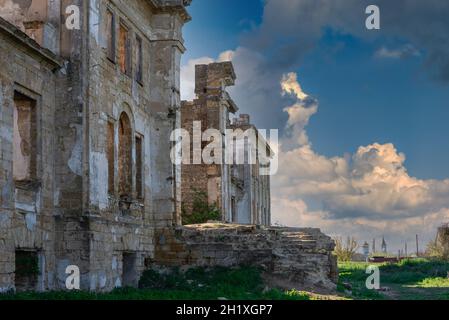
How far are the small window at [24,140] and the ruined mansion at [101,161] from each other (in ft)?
0.07

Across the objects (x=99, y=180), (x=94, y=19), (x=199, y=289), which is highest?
(x=94, y=19)

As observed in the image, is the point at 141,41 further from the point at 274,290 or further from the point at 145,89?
the point at 274,290

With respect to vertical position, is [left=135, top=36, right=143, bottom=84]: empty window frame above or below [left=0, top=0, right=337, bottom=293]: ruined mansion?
above

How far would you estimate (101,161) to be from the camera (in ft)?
52.7

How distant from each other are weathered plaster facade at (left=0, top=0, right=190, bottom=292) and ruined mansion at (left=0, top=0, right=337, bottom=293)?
0.02 metres

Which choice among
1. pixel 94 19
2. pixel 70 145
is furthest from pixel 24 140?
pixel 94 19

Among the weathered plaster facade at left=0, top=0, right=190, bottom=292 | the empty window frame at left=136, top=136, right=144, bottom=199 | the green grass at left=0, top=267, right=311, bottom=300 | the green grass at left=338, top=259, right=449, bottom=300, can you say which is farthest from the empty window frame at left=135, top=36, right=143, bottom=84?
the green grass at left=338, top=259, right=449, bottom=300

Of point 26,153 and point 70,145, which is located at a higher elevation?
point 70,145

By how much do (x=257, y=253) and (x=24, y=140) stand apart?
7.24m

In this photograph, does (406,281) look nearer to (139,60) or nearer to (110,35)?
(139,60)

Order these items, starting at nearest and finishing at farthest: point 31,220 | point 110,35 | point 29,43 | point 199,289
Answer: point 29,43
point 31,220
point 199,289
point 110,35

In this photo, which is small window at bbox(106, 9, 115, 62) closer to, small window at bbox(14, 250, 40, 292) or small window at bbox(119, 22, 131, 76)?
small window at bbox(119, 22, 131, 76)

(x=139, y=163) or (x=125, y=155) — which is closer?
(x=125, y=155)

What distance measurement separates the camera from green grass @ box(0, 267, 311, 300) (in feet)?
46.7
